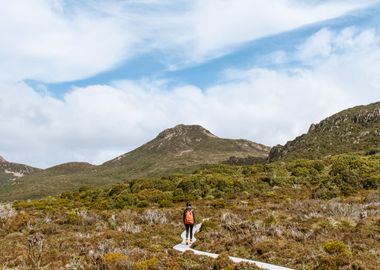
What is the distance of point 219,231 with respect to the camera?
1895cm

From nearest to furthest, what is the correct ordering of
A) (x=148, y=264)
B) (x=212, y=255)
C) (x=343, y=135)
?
(x=148, y=264) < (x=212, y=255) < (x=343, y=135)

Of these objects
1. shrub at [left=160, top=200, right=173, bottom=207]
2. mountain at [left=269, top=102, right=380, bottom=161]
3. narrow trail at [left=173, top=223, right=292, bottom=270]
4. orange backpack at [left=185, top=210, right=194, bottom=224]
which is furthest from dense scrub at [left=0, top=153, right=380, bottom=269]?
mountain at [left=269, top=102, right=380, bottom=161]

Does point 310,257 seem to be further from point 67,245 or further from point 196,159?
point 196,159

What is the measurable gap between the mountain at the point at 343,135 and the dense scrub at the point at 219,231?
32598 millimetres

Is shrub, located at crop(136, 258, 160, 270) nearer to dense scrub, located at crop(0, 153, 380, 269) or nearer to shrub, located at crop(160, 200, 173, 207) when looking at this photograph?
dense scrub, located at crop(0, 153, 380, 269)

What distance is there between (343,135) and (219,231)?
227ft

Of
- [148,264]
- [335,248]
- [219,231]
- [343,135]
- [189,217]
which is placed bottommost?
[148,264]

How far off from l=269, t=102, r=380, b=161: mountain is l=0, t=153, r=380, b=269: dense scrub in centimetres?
3260

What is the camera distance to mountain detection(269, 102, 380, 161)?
7293cm

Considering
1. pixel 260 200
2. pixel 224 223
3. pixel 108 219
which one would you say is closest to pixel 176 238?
pixel 224 223

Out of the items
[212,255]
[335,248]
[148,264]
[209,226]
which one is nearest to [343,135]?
[209,226]

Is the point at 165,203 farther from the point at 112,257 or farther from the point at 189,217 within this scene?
the point at 112,257

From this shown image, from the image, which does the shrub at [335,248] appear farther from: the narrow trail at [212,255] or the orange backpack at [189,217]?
the orange backpack at [189,217]

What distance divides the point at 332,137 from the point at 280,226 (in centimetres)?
6882
